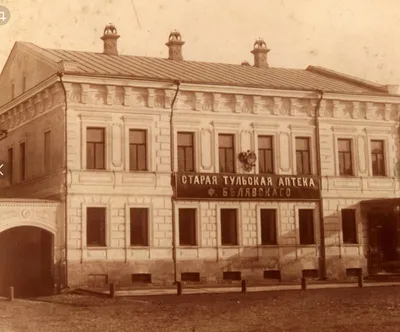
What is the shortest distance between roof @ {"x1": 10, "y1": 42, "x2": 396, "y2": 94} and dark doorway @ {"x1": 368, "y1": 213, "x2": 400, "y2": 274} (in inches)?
210

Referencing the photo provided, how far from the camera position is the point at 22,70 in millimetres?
31281

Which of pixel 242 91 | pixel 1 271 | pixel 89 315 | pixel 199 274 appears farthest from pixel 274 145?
pixel 89 315

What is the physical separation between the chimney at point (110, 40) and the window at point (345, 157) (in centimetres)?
1039

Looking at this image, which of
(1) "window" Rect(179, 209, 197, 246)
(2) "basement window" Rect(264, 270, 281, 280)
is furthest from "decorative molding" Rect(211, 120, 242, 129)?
(2) "basement window" Rect(264, 270, 281, 280)

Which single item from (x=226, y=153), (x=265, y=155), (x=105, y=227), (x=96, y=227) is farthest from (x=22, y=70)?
(x=265, y=155)

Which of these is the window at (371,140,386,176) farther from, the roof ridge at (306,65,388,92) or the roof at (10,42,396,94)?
the roof ridge at (306,65,388,92)

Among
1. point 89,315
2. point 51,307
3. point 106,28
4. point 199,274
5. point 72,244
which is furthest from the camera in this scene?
point 106,28

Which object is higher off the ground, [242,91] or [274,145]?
[242,91]

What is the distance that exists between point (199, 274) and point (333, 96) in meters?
9.27

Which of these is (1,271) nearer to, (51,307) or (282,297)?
(51,307)

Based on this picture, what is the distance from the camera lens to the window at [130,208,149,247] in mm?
27859

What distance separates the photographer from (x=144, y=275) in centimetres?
2762

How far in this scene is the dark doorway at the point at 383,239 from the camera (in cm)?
3100

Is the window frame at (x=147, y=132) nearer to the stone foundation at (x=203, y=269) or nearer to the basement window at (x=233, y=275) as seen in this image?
the stone foundation at (x=203, y=269)
